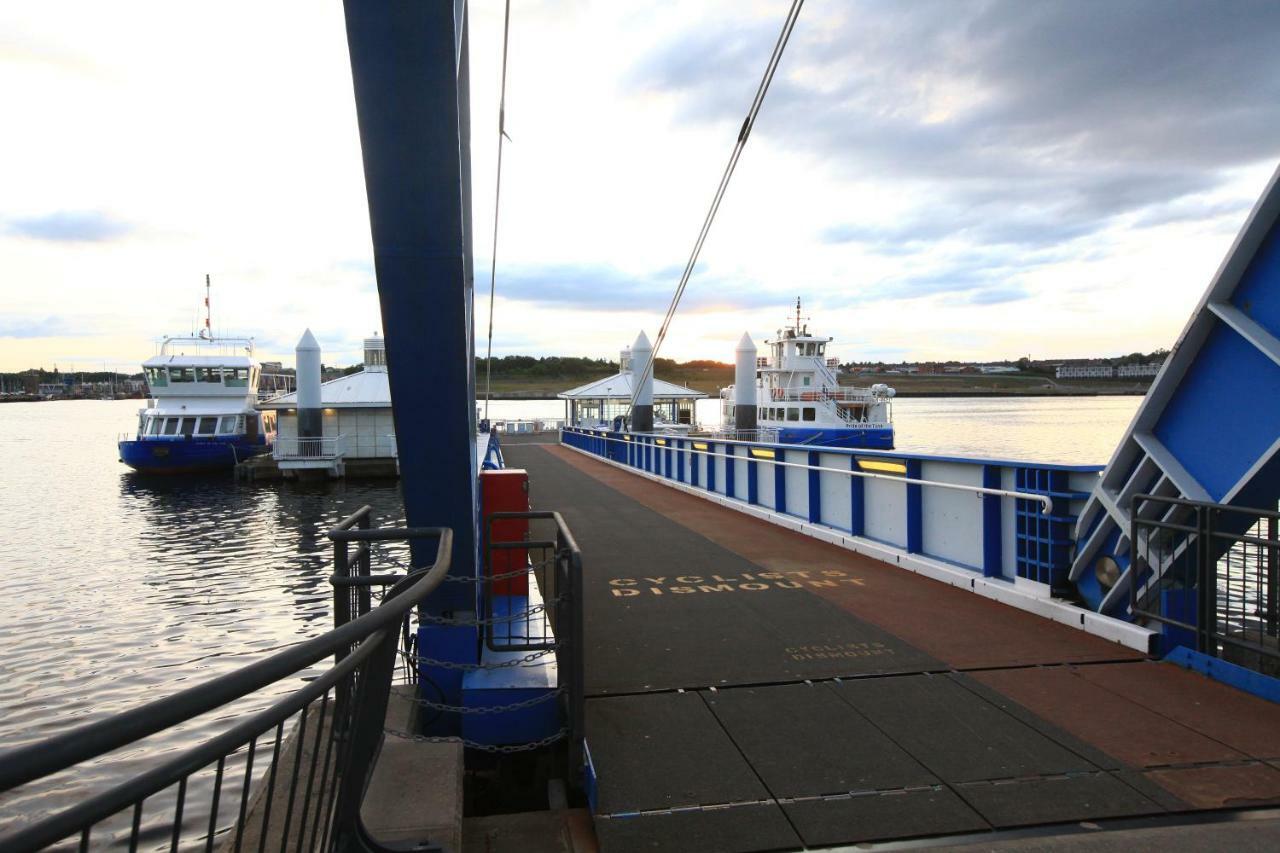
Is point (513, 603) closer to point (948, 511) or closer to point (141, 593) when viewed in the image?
point (948, 511)

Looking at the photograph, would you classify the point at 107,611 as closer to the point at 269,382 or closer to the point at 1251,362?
the point at 1251,362

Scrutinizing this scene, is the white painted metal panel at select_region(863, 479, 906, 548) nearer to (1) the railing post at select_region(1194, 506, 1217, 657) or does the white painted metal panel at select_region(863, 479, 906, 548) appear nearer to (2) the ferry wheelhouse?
(1) the railing post at select_region(1194, 506, 1217, 657)

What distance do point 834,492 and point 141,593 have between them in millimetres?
13241

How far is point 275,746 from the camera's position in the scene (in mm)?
2072

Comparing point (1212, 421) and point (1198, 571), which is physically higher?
point (1212, 421)

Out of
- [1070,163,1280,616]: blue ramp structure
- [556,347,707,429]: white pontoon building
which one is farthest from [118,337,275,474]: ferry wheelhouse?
[1070,163,1280,616]: blue ramp structure

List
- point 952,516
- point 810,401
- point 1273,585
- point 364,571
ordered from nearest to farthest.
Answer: point 364,571, point 1273,585, point 952,516, point 810,401

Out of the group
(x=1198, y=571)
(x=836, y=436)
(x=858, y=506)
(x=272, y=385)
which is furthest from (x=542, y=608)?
(x=272, y=385)

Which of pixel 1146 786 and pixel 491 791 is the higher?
pixel 1146 786

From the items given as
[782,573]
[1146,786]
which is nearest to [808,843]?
[1146,786]

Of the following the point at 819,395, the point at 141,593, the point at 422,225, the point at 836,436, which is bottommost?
the point at 141,593

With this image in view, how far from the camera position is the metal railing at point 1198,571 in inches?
218

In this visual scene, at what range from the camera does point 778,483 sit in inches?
540

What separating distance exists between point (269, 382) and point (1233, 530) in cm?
6209
